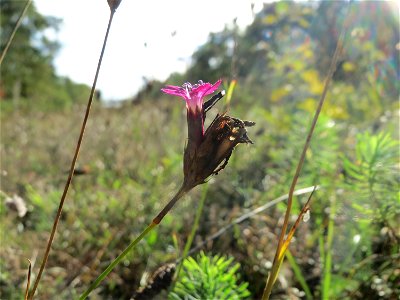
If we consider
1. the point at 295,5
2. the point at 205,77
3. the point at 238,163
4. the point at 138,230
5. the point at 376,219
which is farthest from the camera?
the point at 205,77

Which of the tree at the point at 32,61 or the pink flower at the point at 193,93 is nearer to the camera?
the pink flower at the point at 193,93

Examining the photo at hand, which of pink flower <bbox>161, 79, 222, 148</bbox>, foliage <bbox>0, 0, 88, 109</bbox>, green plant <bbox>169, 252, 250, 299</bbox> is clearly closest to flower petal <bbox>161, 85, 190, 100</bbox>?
→ pink flower <bbox>161, 79, 222, 148</bbox>

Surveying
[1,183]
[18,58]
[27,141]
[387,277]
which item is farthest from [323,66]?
[18,58]

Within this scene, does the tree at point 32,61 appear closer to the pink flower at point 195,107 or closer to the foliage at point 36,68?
the foliage at point 36,68

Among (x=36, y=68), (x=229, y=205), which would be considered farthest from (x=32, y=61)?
(x=229, y=205)

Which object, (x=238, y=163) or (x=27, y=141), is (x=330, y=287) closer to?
(x=238, y=163)

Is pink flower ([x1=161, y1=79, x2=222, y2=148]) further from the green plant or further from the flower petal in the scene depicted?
the green plant

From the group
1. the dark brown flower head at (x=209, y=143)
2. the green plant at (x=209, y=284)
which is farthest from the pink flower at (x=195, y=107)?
the green plant at (x=209, y=284)

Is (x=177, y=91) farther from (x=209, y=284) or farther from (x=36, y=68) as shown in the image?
(x=36, y=68)
